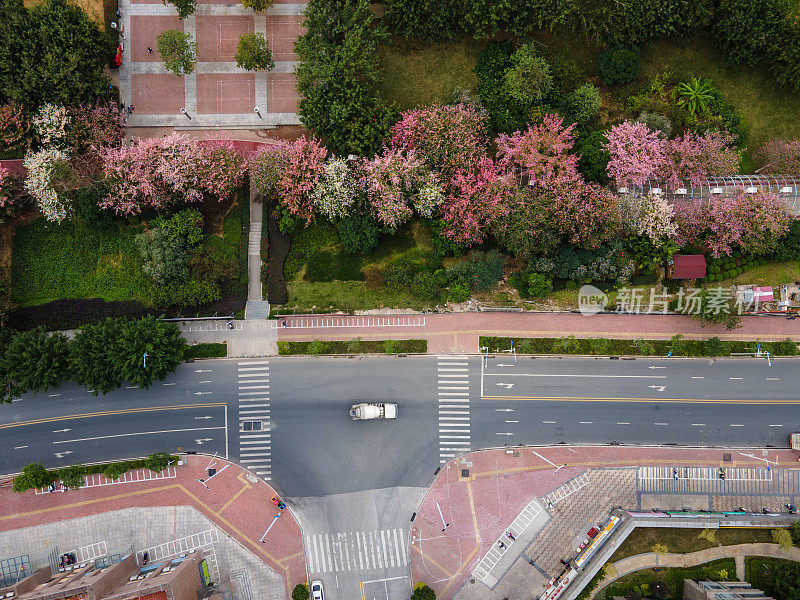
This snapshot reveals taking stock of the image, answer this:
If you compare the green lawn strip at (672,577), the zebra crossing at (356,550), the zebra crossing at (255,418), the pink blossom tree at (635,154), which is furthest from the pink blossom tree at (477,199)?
the green lawn strip at (672,577)

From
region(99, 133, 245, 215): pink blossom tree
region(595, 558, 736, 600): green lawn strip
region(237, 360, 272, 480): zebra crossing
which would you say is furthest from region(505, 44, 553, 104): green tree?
region(595, 558, 736, 600): green lawn strip

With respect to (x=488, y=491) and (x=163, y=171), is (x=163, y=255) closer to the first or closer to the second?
(x=163, y=171)

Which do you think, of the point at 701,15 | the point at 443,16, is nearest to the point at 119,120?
the point at 443,16

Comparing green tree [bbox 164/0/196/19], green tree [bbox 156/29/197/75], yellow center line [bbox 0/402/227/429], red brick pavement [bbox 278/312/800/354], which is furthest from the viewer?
red brick pavement [bbox 278/312/800/354]

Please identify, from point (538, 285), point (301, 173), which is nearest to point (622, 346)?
point (538, 285)

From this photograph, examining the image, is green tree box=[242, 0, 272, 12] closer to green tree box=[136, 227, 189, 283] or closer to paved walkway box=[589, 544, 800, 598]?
green tree box=[136, 227, 189, 283]

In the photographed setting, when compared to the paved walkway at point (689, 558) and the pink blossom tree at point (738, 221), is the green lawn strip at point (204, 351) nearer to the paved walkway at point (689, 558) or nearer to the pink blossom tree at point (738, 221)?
the paved walkway at point (689, 558)

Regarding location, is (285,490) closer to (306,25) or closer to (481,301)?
(481,301)
